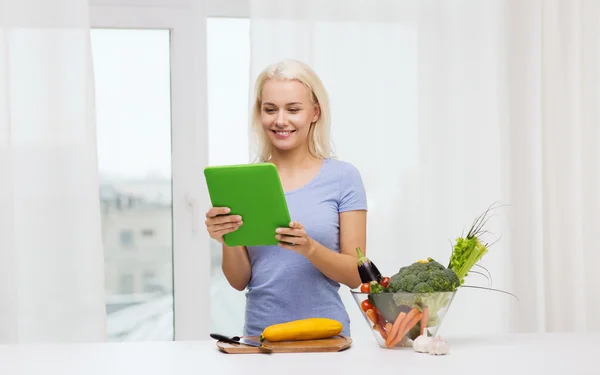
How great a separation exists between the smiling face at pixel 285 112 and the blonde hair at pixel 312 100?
0.02 metres

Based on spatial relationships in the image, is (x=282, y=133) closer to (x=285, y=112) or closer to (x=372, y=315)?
(x=285, y=112)

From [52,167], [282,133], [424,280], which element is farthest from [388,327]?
[52,167]

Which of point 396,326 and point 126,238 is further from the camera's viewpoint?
point 126,238

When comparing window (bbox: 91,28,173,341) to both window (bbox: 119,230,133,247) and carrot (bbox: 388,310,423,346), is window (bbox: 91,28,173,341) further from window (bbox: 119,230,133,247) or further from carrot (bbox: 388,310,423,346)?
carrot (bbox: 388,310,423,346)

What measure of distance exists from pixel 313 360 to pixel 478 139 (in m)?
2.26

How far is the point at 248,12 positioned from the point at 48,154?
117 cm

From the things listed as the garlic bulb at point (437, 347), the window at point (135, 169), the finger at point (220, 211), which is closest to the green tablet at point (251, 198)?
the finger at point (220, 211)

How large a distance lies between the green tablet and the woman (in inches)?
9.5

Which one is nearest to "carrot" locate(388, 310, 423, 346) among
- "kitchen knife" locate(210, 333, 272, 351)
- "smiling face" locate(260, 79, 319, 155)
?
"kitchen knife" locate(210, 333, 272, 351)

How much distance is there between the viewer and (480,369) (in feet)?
4.95

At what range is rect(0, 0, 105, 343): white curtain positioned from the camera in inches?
135

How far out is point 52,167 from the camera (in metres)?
3.46

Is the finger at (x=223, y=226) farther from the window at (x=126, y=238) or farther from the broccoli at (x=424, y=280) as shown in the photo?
the window at (x=126, y=238)

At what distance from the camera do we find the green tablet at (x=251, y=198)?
70.2 inches
